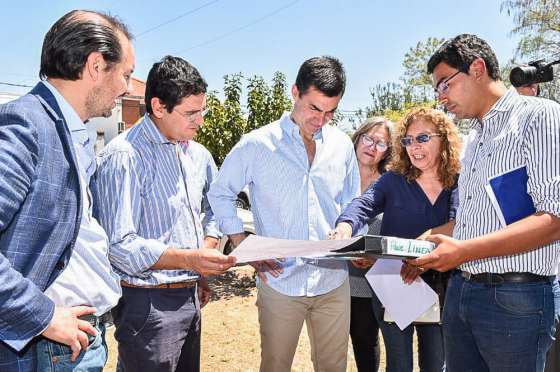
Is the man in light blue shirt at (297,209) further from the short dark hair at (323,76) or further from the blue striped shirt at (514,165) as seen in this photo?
the blue striped shirt at (514,165)

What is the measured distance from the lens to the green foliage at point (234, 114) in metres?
7.67

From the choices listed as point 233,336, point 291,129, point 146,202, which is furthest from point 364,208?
point 233,336

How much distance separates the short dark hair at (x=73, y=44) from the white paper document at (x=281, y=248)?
939 millimetres

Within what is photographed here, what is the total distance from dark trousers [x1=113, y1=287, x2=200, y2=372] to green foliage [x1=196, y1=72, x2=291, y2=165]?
5409 mm

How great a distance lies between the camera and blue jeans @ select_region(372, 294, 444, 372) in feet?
9.27

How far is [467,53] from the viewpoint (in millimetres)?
2182

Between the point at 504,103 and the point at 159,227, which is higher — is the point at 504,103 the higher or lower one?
the higher one

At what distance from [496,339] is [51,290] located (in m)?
1.79

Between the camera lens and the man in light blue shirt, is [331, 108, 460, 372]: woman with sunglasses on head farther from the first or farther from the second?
the camera lens

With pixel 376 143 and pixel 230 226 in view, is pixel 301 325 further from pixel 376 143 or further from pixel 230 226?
pixel 376 143

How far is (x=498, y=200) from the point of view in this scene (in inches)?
79.4

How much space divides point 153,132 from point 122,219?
1.75ft

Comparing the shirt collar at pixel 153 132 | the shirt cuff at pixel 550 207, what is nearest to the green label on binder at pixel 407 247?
the shirt cuff at pixel 550 207

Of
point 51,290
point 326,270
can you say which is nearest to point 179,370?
point 326,270
